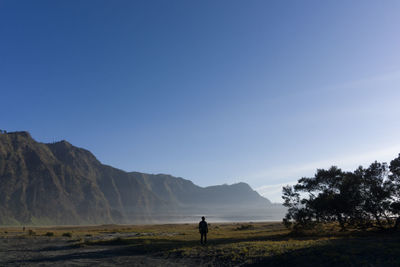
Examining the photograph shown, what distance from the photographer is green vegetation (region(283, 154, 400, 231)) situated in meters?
31.3

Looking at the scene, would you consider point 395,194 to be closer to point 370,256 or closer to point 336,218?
point 336,218

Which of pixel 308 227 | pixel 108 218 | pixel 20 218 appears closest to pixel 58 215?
pixel 20 218

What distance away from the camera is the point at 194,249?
2364 centimetres

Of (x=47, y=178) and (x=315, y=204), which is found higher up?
(x=47, y=178)

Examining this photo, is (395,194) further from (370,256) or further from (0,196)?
(0,196)

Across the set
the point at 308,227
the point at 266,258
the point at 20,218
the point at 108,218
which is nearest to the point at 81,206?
the point at 108,218

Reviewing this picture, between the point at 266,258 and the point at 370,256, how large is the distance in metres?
5.85

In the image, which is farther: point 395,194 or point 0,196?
point 0,196

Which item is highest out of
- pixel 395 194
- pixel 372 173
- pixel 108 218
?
pixel 372 173

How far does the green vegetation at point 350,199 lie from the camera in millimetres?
31308

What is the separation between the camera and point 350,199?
33125mm

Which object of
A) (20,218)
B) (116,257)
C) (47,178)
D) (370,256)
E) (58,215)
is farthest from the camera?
(47,178)

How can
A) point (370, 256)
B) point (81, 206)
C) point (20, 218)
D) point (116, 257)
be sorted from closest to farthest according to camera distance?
1. point (370, 256)
2. point (116, 257)
3. point (20, 218)
4. point (81, 206)

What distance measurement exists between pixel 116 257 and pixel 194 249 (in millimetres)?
5790
